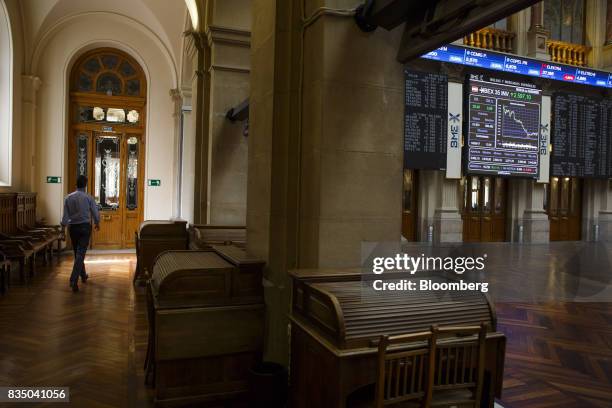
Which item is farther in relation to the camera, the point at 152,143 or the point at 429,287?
the point at 152,143

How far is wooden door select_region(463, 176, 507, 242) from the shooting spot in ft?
36.6

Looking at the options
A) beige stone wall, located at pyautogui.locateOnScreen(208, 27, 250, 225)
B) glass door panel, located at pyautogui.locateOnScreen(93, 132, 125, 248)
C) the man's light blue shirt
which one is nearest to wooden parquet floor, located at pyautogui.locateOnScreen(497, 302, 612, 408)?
beige stone wall, located at pyautogui.locateOnScreen(208, 27, 250, 225)

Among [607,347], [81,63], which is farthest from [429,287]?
[81,63]

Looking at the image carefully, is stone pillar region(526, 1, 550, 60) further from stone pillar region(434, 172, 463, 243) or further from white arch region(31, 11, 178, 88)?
white arch region(31, 11, 178, 88)

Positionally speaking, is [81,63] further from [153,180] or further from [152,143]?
[153,180]

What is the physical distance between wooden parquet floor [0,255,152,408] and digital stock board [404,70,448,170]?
601 cm

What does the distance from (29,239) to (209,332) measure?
588 centimetres

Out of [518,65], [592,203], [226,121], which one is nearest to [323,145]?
[226,121]

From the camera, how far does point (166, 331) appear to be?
299 centimetres

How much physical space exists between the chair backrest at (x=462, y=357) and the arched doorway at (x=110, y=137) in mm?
10203

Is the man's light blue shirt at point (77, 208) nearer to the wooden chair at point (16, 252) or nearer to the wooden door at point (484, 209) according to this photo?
the wooden chair at point (16, 252)

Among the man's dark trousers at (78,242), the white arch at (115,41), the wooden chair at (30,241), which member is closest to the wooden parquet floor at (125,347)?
the man's dark trousers at (78,242)

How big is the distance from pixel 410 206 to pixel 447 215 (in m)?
0.84

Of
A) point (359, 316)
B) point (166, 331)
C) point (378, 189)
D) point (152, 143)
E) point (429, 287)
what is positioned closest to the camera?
point (359, 316)
